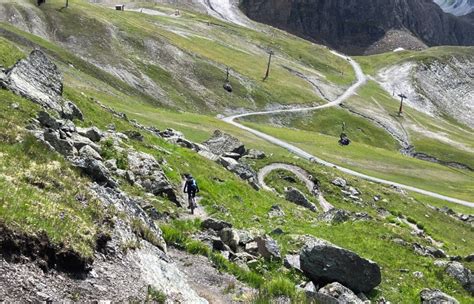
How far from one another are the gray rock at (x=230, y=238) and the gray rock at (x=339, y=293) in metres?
4.49

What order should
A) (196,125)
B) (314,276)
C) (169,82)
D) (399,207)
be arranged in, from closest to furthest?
(314,276)
(399,207)
(196,125)
(169,82)

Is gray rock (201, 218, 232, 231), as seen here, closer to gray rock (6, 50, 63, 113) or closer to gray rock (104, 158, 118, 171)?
gray rock (104, 158, 118, 171)

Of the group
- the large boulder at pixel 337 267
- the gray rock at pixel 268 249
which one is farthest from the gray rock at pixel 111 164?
the large boulder at pixel 337 267

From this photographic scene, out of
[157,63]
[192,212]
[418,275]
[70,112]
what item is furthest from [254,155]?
[157,63]

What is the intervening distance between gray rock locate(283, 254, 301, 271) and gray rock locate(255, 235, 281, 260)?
371mm

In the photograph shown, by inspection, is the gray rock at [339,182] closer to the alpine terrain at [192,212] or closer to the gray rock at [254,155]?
the alpine terrain at [192,212]

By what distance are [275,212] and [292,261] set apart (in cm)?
1151

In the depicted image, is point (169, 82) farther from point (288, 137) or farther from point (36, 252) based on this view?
point (36, 252)

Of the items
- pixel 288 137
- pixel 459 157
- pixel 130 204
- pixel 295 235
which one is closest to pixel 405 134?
pixel 459 157

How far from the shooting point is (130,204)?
17.6 metres

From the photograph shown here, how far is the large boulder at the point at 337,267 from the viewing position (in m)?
20.4

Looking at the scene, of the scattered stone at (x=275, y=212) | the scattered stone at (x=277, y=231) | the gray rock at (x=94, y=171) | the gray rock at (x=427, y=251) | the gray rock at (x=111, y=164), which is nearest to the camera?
the gray rock at (x=94, y=171)

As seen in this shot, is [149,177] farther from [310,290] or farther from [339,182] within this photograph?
[339,182]

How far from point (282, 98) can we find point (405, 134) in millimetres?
37671
